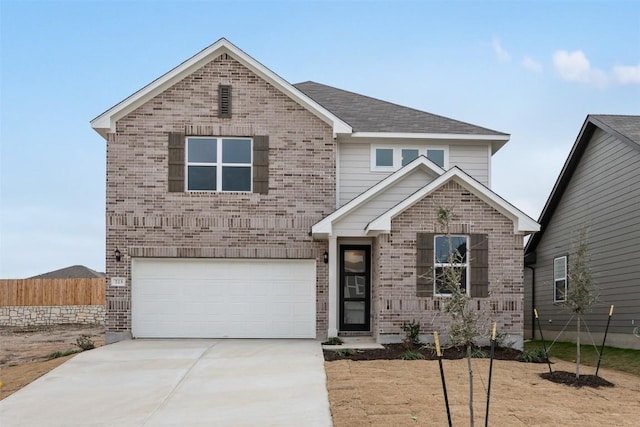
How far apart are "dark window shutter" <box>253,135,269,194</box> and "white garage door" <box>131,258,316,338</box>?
1873mm

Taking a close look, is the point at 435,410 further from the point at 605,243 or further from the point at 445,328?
the point at 605,243

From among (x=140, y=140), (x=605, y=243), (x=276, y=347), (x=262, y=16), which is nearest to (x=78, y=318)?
(x=140, y=140)

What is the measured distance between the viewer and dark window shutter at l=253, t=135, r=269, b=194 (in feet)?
54.8

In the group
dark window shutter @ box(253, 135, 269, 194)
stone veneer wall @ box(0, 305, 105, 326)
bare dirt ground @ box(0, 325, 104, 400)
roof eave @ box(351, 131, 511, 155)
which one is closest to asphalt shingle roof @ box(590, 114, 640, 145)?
roof eave @ box(351, 131, 511, 155)

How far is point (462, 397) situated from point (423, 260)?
5306mm

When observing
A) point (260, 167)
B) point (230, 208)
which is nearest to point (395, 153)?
point (260, 167)

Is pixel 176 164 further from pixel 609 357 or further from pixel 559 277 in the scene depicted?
pixel 559 277

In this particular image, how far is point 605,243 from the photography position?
17.8 metres

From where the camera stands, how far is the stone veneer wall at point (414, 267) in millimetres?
15047

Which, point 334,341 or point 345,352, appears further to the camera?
point 334,341

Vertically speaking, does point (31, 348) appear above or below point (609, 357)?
below

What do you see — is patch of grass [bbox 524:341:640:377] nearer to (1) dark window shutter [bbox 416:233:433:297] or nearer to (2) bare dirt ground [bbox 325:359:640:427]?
(2) bare dirt ground [bbox 325:359:640:427]

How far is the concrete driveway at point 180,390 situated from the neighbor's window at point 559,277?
927 cm

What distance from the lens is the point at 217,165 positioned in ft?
55.1
